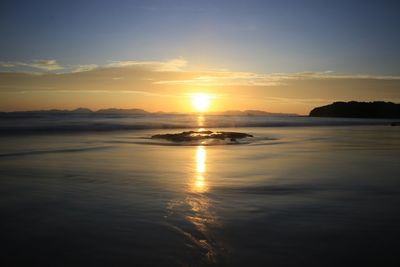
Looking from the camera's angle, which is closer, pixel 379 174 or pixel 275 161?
pixel 379 174

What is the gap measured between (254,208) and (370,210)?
2.68 m

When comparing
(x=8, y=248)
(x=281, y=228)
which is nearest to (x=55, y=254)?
(x=8, y=248)

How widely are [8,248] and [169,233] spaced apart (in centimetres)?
271

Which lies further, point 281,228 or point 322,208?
point 322,208

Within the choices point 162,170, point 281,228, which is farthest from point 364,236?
point 162,170

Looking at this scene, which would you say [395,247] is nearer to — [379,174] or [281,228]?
[281,228]

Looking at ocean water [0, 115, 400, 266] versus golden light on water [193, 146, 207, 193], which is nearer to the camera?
ocean water [0, 115, 400, 266]

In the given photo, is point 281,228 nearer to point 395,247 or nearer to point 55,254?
point 395,247

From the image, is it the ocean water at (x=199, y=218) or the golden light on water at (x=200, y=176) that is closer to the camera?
the ocean water at (x=199, y=218)

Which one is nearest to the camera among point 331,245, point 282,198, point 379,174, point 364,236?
point 331,245

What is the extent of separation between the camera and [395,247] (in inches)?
226

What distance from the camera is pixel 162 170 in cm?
1468

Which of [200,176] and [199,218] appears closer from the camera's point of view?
[199,218]

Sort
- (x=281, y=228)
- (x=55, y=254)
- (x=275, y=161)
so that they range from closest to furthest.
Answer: (x=55, y=254), (x=281, y=228), (x=275, y=161)
